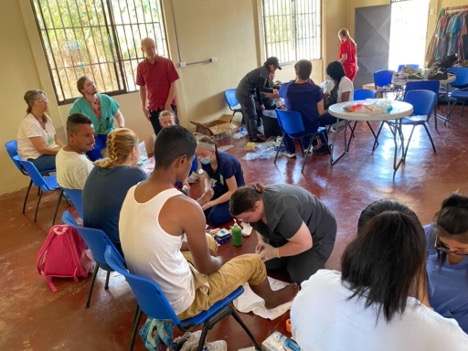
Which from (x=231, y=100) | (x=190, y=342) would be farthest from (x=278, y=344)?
(x=231, y=100)

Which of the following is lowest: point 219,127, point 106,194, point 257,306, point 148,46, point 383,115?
point 257,306

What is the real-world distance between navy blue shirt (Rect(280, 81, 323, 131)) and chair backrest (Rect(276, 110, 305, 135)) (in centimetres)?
11

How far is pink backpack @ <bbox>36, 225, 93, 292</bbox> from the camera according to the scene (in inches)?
104

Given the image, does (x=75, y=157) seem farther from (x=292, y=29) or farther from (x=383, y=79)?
(x=292, y=29)

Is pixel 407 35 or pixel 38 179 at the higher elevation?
pixel 407 35

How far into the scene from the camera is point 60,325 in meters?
2.31

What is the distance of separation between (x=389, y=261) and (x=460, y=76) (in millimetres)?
6182

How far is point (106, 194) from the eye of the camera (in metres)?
1.98

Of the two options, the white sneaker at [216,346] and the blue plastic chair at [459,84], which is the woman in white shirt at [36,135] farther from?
the blue plastic chair at [459,84]

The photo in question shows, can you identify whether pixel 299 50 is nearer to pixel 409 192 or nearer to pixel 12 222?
pixel 409 192

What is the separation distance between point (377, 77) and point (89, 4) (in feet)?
16.2

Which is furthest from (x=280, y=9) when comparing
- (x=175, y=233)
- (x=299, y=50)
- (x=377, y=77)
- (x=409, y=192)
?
(x=175, y=233)

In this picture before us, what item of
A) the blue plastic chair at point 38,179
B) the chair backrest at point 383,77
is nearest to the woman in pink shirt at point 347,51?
the chair backrest at point 383,77

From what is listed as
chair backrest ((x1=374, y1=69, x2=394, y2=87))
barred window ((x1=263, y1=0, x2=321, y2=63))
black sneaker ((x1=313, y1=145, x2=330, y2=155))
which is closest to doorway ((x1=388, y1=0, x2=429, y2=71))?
barred window ((x1=263, y1=0, x2=321, y2=63))
